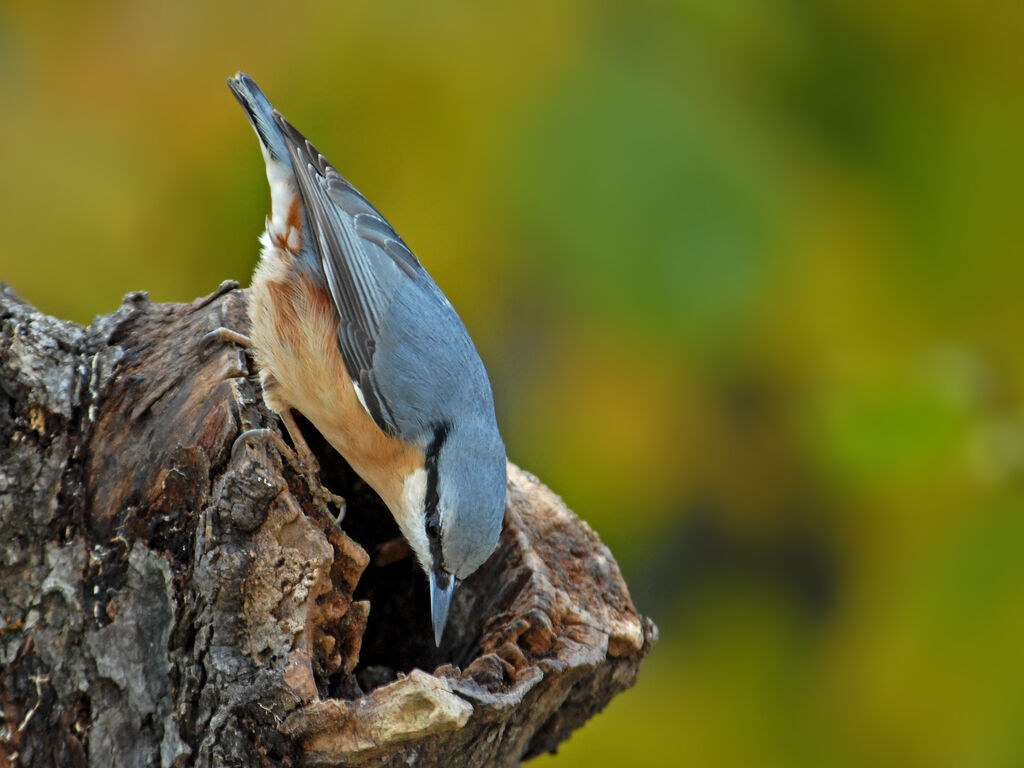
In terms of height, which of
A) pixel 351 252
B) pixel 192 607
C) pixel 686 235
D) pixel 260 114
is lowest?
pixel 192 607

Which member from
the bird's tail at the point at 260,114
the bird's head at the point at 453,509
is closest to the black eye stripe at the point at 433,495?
the bird's head at the point at 453,509

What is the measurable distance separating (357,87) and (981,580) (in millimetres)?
1530

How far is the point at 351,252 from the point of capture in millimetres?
2375

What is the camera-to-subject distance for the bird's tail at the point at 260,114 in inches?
86.9

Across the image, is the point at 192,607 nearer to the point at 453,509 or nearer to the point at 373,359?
the point at 453,509

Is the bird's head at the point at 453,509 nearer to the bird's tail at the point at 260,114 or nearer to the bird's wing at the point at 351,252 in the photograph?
the bird's wing at the point at 351,252

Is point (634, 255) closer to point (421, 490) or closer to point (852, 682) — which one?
point (421, 490)

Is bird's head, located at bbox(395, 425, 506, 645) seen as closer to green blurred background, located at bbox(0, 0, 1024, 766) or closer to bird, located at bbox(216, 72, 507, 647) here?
bird, located at bbox(216, 72, 507, 647)

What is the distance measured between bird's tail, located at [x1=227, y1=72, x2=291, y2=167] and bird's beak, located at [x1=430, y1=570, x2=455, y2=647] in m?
1.07

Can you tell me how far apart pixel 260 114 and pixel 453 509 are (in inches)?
42.2

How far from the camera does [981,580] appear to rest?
203 centimetres

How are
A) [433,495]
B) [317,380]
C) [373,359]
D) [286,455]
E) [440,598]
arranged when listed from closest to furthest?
1. [286,455]
2. [440,598]
3. [433,495]
4. [317,380]
5. [373,359]

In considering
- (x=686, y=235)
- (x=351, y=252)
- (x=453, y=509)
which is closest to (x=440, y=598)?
(x=453, y=509)

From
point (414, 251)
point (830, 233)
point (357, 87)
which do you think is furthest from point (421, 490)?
point (830, 233)
